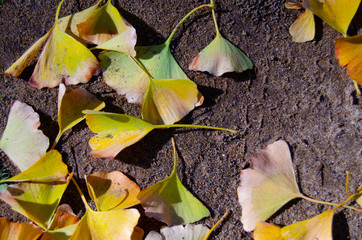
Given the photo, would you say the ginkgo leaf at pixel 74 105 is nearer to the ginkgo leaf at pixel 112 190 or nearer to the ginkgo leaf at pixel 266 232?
the ginkgo leaf at pixel 112 190

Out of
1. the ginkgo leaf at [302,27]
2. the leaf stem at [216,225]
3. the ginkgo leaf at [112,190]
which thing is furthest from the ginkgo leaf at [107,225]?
the ginkgo leaf at [302,27]

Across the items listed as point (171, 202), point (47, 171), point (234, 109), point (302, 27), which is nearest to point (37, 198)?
point (47, 171)

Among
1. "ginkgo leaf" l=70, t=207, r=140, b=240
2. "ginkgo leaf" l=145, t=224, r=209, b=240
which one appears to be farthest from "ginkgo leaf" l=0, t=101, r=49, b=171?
"ginkgo leaf" l=145, t=224, r=209, b=240

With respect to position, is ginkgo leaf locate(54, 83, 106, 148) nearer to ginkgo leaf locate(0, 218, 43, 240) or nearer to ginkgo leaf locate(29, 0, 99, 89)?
ginkgo leaf locate(29, 0, 99, 89)

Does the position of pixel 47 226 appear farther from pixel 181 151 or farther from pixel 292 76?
pixel 292 76

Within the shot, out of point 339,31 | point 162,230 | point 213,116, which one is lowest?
point 162,230

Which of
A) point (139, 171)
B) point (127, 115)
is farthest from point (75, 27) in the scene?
point (139, 171)

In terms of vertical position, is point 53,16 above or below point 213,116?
above
